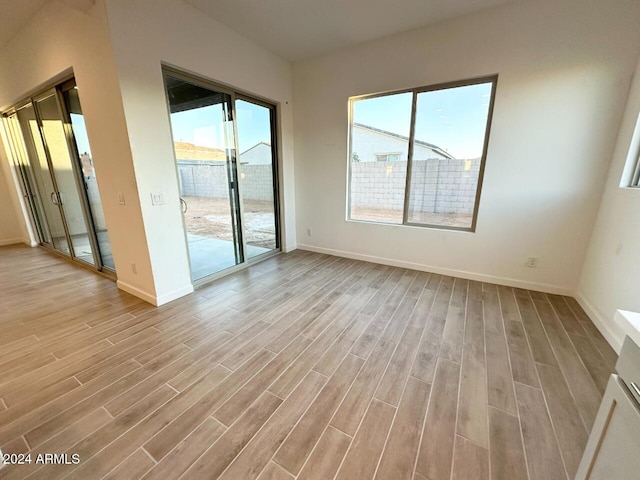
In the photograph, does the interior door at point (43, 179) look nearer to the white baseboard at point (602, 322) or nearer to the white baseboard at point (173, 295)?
the white baseboard at point (173, 295)

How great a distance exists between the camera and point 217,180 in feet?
10.8

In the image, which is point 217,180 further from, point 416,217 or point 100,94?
point 416,217

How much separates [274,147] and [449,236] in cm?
303

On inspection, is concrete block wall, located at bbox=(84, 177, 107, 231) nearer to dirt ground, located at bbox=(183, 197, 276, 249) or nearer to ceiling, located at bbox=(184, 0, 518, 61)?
dirt ground, located at bbox=(183, 197, 276, 249)

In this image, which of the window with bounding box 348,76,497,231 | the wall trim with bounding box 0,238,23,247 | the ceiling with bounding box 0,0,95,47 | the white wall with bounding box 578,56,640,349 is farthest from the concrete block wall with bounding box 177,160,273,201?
the wall trim with bounding box 0,238,23,247

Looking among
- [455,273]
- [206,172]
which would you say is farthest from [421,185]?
[206,172]

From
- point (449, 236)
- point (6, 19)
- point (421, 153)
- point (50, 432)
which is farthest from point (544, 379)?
point (6, 19)

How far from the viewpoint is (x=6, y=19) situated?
2873mm

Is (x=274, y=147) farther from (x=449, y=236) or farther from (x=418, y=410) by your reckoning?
(x=418, y=410)

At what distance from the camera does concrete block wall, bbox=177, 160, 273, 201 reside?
9.52ft

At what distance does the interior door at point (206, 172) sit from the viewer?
2824 millimetres

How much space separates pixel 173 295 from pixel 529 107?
443cm

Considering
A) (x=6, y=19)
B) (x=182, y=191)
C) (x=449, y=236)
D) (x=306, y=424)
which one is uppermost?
(x=6, y=19)

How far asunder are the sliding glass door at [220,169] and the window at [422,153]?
4.78 feet
